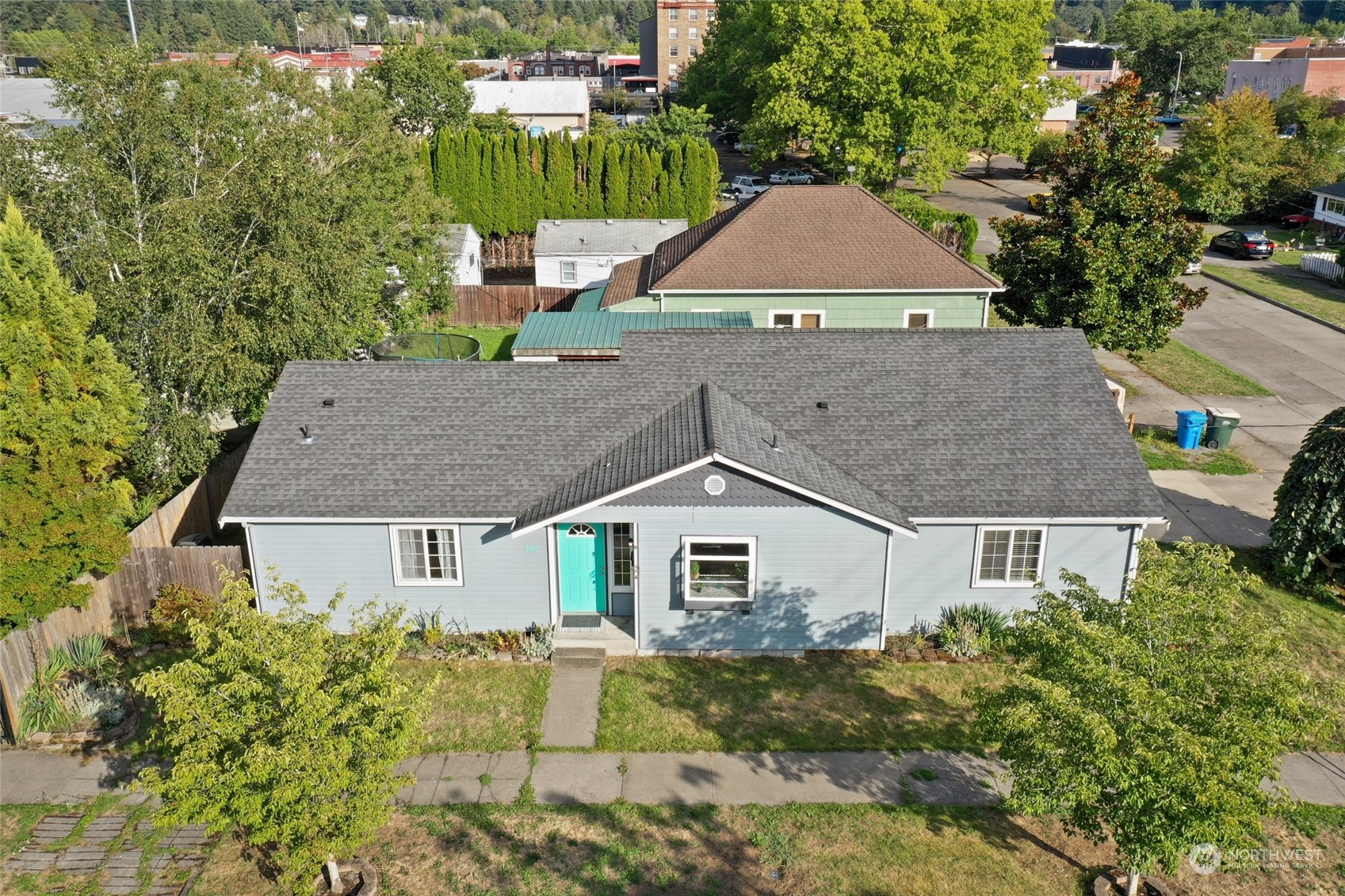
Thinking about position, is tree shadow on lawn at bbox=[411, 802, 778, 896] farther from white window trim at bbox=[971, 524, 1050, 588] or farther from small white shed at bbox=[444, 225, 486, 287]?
small white shed at bbox=[444, 225, 486, 287]

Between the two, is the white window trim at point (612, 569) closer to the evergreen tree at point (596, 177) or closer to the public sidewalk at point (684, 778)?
the public sidewalk at point (684, 778)

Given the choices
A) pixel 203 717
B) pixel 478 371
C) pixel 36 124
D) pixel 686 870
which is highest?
pixel 36 124

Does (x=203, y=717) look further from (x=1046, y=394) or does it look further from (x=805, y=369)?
(x=1046, y=394)

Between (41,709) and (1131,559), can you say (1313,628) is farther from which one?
(41,709)

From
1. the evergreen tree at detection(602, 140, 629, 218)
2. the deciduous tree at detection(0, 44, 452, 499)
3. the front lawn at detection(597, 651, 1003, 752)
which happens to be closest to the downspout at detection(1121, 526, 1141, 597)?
the front lawn at detection(597, 651, 1003, 752)

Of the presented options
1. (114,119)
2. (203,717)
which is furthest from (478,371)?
(203,717)

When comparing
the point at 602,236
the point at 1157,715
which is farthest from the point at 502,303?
the point at 1157,715

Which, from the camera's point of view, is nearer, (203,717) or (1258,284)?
(203,717)
